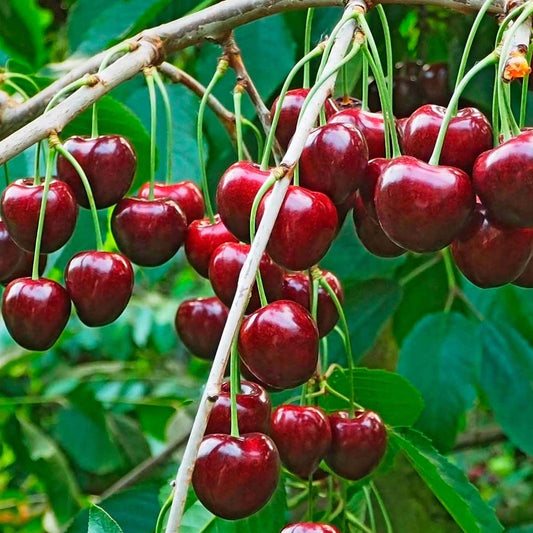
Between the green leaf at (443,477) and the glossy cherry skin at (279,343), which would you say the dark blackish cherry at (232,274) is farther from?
the green leaf at (443,477)

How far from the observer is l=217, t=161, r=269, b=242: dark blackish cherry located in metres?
1.00

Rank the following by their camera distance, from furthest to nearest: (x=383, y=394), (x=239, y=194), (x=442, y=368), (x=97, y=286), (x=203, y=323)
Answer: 1. (x=442, y=368)
2. (x=383, y=394)
3. (x=203, y=323)
4. (x=97, y=286)
5. (x=239, y=194)

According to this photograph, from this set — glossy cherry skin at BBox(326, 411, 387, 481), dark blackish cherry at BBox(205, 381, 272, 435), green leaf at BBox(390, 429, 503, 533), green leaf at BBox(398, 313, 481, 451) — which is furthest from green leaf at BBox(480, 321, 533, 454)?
dark blackish cherry at BBox(205, 381, 272, 435)

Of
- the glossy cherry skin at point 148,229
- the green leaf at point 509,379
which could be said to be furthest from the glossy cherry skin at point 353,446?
the green leaf at point 509,379

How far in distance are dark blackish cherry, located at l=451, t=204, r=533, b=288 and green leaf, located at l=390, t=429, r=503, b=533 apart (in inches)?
14.3

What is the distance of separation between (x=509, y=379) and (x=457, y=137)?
0.88 metres

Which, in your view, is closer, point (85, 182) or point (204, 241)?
point (85, 182)

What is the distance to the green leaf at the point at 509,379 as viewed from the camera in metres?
A: 1.69

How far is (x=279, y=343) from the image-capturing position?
920 mm

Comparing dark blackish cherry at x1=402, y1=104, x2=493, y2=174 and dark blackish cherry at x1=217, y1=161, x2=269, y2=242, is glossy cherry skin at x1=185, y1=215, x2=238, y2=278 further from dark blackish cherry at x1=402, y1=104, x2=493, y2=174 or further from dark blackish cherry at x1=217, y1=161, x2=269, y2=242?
dark blackish cherry at x1=402, y1=104, x2=493, y2=174

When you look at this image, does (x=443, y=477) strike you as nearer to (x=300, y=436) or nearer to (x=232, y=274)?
(x=300, y=436)

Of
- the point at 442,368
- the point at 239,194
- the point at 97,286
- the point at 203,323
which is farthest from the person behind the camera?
the point at 442,368

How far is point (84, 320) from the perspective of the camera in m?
1.13

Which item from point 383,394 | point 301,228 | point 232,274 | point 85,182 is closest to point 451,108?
point 301,228
